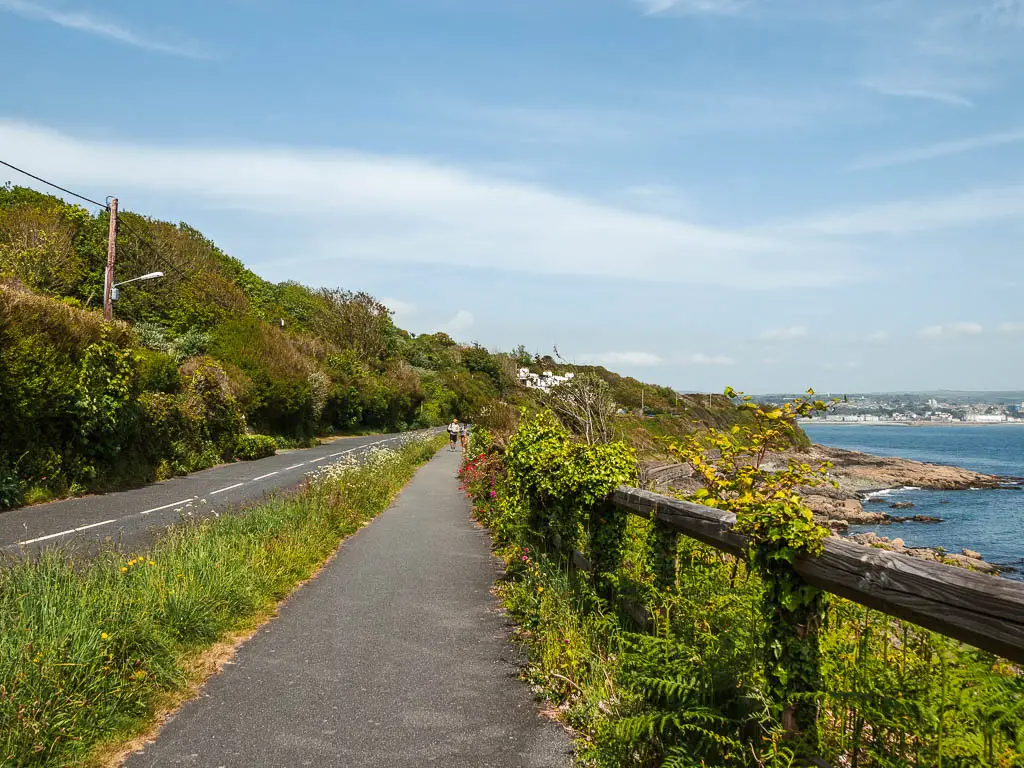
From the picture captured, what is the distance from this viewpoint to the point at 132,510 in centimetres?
1437

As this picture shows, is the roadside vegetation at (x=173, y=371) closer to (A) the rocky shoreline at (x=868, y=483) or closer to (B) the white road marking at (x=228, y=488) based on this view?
(B) the white road marking at (x=228, y=488)

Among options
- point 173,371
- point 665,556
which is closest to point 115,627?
point 665,556

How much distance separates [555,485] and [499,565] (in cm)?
365

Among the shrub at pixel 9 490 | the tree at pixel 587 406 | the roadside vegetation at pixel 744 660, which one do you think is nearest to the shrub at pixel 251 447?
the shrub at pixel 9 490

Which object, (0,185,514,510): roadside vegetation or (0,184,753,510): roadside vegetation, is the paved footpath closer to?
(0,184,753,510): roadside vegetation

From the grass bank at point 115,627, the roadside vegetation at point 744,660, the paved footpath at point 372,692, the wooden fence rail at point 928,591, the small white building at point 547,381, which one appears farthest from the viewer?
the small white building at point 547,381

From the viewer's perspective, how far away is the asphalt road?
1084cm

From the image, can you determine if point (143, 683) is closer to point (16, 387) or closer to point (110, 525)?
point (110, 525)

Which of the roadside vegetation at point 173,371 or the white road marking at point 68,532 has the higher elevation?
the roadside vegetation at point 173,371

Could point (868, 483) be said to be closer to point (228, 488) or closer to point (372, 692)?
point (228, 488)

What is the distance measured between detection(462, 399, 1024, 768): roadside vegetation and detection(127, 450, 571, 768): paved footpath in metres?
0.39

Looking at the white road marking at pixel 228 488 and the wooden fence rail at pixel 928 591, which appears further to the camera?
the white road marking at pixel 228 488

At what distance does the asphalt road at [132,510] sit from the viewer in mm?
10844

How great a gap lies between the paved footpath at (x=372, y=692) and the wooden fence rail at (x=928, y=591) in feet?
6.65
